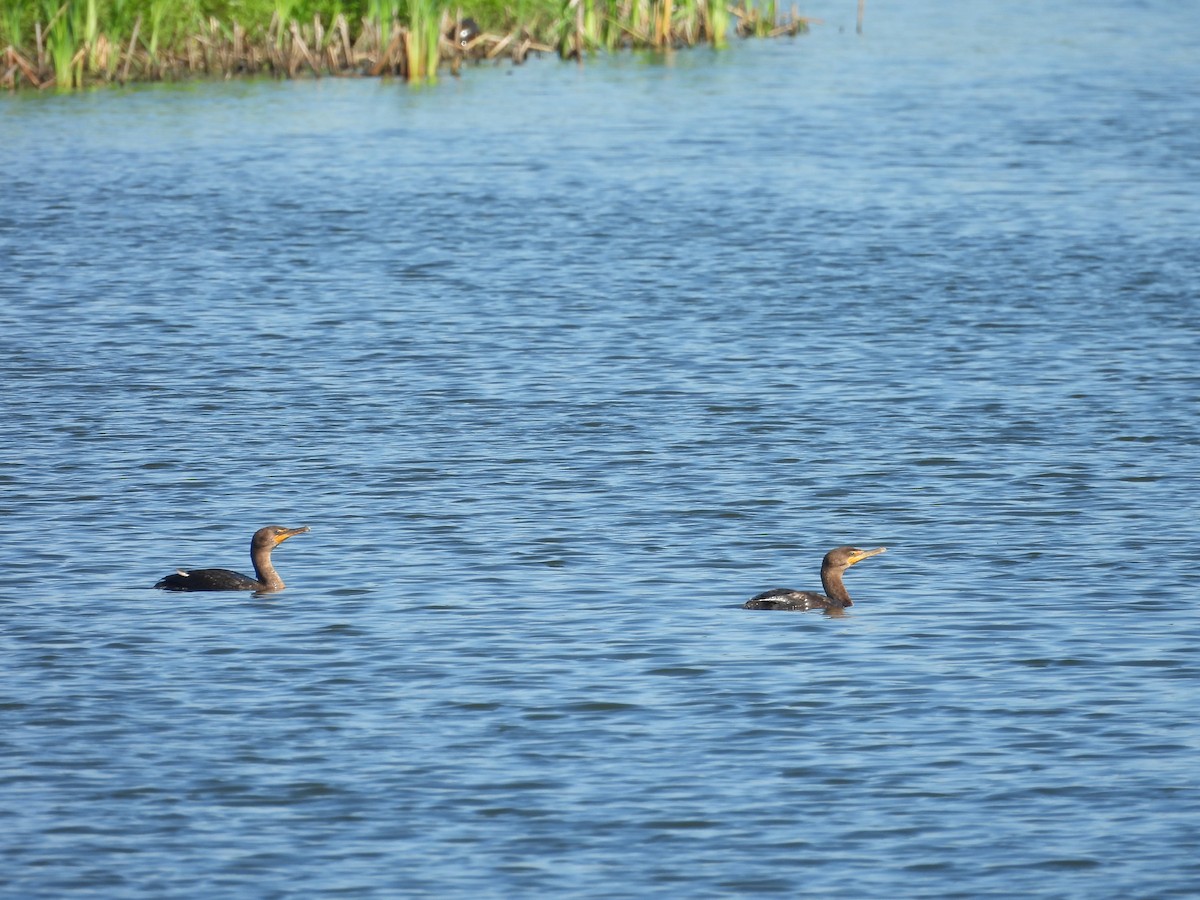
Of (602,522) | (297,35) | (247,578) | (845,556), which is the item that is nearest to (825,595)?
(845,556)

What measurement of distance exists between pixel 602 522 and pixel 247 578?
10.2ft

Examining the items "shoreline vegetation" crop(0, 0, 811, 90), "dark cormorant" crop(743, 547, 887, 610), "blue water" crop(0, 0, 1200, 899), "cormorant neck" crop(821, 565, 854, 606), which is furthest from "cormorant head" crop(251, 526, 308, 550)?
"shoreline vegetation" crop(0, 0, 811, 90)

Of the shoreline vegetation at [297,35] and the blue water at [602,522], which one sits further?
the shoreline vegetation at [297,35]

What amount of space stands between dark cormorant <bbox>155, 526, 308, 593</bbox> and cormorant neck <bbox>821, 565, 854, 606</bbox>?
3.65 meters

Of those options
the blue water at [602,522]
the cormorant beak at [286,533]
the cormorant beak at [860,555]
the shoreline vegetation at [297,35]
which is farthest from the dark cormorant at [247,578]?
the shoreline vegetation at [297,35]

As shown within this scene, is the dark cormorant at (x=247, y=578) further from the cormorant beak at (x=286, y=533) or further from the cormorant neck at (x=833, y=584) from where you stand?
the cormorant neck at (x=833, y=584)

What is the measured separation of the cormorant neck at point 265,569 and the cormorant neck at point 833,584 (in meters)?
3.68

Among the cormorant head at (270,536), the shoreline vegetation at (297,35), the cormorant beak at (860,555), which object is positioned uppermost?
the shoreline vegetation at (297,35)

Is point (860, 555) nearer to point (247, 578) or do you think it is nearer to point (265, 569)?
A: point (265, 569)

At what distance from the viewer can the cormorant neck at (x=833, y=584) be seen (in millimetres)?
15023

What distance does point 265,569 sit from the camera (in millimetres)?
15516

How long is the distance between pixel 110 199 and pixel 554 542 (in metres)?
21.3

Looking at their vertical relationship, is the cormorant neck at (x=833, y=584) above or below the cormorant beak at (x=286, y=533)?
below

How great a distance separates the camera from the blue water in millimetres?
11531
